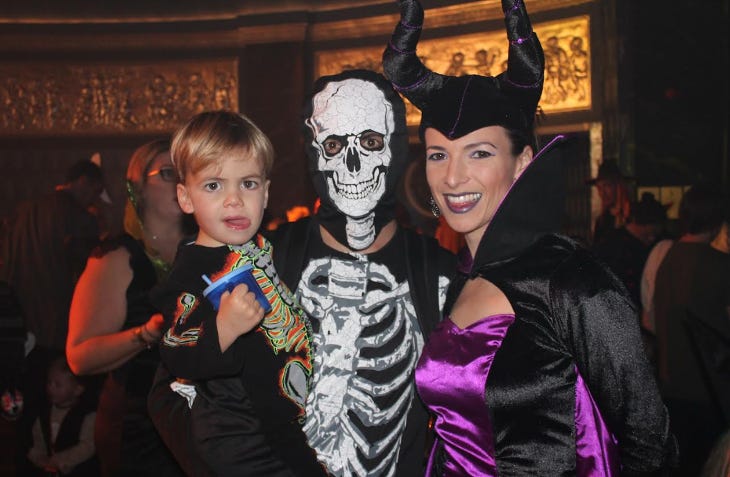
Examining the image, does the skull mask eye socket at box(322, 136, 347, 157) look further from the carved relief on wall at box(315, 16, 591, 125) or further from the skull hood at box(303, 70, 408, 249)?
the carved relief on wall at box(315, 16, 591, 125)

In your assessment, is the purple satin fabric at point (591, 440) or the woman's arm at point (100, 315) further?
the woman's arm at point (100, 315)

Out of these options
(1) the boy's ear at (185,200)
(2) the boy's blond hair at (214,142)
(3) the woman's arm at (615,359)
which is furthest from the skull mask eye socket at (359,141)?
(3) the woman's arm at (615,359)

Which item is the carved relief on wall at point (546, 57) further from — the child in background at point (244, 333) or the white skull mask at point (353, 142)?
the child in background at point (244, 333)

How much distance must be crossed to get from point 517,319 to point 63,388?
2909mm

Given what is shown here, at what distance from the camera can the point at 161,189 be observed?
3.25 meters

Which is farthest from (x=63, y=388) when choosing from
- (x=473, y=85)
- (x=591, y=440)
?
(x=591, y=440)

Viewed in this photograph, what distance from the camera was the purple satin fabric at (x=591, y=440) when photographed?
198 centimetres

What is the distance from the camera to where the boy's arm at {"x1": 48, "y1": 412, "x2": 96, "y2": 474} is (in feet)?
12.9

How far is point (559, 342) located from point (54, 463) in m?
2.93

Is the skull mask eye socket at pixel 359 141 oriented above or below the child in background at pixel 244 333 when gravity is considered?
above

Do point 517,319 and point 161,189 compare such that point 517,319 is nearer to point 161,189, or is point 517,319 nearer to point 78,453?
point 161,189

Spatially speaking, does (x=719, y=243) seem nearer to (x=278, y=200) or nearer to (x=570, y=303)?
(x=570, y=303)

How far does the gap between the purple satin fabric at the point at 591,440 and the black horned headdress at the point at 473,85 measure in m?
0.71

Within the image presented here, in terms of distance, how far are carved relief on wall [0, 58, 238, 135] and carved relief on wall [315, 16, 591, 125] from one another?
1.78 metres
